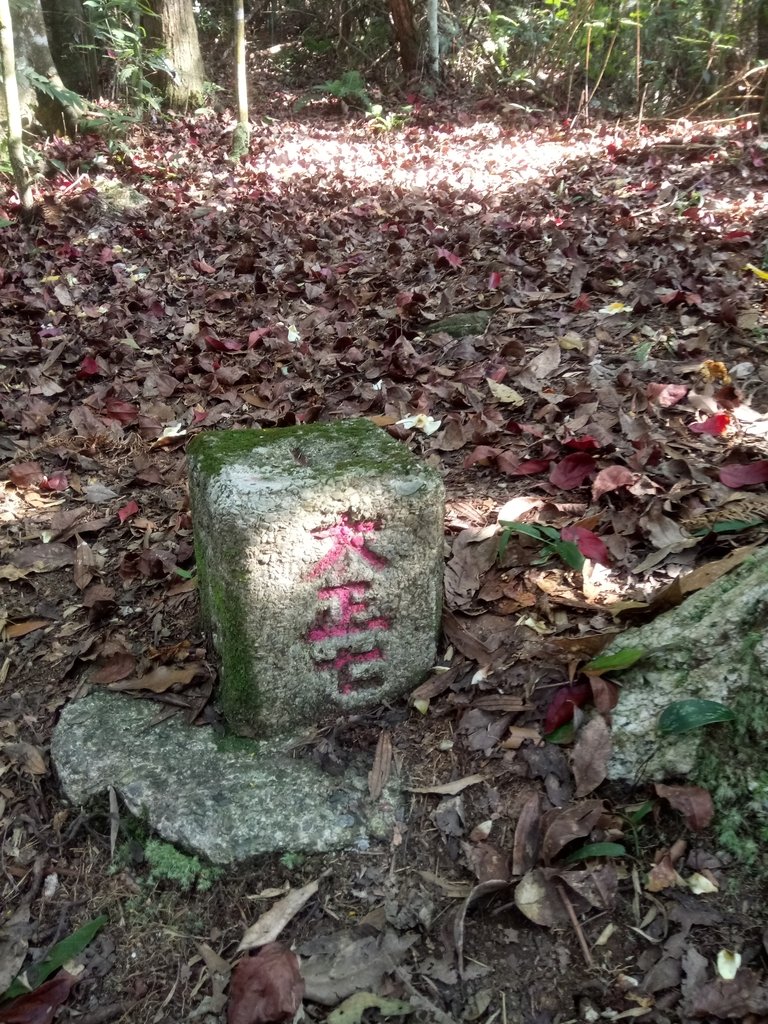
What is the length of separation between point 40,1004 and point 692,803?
1.28 m

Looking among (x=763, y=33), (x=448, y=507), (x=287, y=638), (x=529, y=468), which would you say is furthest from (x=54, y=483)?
(x=763, y=33)

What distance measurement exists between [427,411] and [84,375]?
5.88 ft

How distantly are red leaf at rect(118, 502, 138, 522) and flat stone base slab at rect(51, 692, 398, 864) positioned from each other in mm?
982

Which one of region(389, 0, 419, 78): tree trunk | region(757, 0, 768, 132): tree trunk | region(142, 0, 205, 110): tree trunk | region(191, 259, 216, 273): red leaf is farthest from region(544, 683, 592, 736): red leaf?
region(389, 0, 419, 78): tree trunk

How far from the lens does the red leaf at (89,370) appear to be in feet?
12.2

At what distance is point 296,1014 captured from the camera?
1359 mm

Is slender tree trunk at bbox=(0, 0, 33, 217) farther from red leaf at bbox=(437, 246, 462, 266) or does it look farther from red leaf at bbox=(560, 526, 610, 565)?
red leaf at bbox=(560, 526, 610, 565)

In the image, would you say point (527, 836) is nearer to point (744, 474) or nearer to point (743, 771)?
point (743, 771)

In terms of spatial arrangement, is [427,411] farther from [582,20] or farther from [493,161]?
[582,20]

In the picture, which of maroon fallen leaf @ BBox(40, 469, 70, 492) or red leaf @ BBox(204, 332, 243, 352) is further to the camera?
red leaf @ BBox(204, 332, 243, 352)

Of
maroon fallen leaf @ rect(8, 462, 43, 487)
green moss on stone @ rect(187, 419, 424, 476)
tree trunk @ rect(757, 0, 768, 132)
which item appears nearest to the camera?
green moss on stone @ rect(187, 419, 424, 476)

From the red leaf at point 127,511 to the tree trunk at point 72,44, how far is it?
691 centimetres

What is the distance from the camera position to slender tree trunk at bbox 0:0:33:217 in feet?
14.6

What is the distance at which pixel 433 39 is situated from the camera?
9219mm
